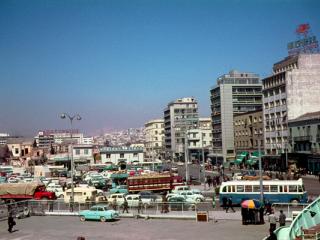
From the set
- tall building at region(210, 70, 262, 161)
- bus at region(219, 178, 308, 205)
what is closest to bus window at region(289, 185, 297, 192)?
bus at region(219, 178, 308, 205)

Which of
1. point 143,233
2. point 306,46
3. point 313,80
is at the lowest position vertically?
point 143,233

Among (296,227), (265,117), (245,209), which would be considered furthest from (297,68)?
(296,227)

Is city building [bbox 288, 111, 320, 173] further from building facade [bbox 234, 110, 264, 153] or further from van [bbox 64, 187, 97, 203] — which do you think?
Answer: van [bbox 64, 187, 97, 203]

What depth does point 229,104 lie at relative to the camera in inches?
4865

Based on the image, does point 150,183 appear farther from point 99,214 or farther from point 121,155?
point 121,155

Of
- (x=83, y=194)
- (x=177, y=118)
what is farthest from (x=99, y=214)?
(x=177, y=118)

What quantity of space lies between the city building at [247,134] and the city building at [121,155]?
26.2 m

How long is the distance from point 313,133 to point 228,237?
51.5 m

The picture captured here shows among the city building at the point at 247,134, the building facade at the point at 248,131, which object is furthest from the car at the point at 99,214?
the building facade at the point at 248,131

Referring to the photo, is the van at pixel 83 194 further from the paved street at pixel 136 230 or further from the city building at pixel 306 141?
the city building at pixel 306 141

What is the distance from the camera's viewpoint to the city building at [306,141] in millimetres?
72250

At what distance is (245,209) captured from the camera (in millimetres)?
30500

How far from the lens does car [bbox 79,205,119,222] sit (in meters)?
34.8

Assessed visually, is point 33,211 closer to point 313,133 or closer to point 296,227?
point 296,227
